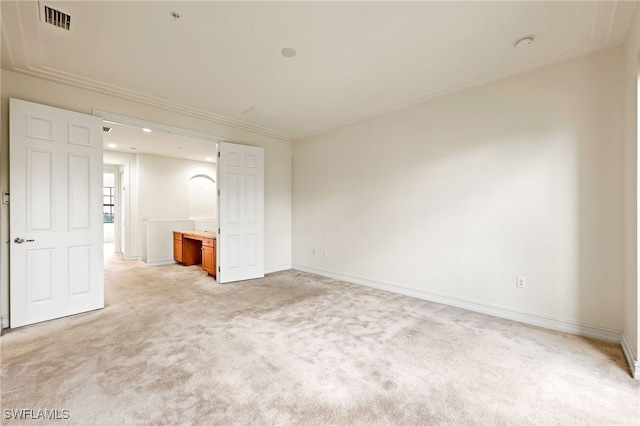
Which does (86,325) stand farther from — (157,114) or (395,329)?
(395,329)

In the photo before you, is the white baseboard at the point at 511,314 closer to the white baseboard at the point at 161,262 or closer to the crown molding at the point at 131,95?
the crown molding at the point at 131,95

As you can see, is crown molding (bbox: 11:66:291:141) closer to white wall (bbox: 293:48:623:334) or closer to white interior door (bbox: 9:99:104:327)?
white interior door (bbox: 9:99:104:327)

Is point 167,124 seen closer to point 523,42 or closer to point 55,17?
point 55,17

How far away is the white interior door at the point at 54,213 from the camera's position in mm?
2918

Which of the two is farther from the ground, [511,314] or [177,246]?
[177,246]

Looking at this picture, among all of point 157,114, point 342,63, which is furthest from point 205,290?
point 342,63

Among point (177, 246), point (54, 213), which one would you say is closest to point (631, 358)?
point (54, 213)

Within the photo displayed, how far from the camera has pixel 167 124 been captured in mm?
4098

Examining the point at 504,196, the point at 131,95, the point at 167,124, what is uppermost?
the point at 131,95

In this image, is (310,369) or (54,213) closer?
(310,369)

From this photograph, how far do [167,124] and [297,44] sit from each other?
8.29ft

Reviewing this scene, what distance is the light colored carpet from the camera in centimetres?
167

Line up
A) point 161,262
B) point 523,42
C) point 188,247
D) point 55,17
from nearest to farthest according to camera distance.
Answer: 1. point 55,17
2. point 523,42
3. point 188,247
4. point 161,262

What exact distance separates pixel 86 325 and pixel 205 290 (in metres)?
1.50
